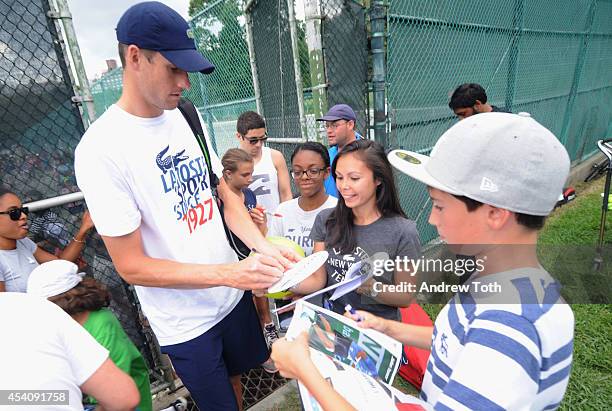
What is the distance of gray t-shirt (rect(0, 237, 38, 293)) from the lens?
2129 millimetres

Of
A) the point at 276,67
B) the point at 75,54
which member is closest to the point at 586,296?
the point at 276,67

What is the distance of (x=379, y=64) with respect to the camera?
3.31 metres

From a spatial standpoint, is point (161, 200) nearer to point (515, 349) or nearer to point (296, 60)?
point (515, 349)

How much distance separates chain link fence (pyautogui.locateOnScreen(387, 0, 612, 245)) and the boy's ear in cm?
269

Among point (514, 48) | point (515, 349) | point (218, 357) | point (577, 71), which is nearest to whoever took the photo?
point (515, 349)

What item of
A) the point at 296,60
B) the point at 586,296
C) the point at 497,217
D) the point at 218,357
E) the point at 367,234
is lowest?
the point at 586,296

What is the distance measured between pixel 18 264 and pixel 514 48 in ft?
21.4

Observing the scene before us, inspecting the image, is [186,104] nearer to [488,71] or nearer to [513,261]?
[513,261]

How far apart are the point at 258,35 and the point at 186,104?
2875mm

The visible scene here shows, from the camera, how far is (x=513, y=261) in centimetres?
98

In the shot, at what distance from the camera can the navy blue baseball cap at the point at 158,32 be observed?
1.36 metres

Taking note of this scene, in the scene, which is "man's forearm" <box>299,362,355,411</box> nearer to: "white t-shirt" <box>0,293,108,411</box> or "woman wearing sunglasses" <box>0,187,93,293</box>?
"white t-shirt" <box>0,293,108,411</box>

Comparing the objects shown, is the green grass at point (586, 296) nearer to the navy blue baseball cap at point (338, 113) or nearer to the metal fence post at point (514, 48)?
the metal fence post at point (514, 48)

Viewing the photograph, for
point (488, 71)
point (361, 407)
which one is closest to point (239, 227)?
point (361, 407)
